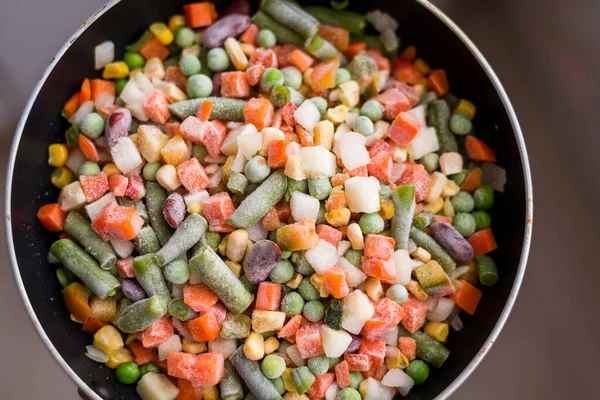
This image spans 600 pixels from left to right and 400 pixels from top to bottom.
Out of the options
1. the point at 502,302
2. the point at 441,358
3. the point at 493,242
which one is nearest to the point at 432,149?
the point at 493,242

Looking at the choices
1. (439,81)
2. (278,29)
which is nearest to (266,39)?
(278,29)

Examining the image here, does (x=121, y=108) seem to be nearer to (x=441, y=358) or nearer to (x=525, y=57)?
(x=441, y=358)

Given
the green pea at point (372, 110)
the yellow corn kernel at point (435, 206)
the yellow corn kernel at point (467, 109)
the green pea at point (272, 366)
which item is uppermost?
the yellow corn kernel at point (467, 109)

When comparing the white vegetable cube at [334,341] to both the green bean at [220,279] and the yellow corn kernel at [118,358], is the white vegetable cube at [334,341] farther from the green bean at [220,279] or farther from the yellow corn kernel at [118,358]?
the yellow corn kernel at [118,358]

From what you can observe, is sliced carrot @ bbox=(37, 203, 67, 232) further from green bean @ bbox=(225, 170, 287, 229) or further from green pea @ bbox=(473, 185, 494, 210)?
green pea @ bbox=(473, 185, 494, 210)

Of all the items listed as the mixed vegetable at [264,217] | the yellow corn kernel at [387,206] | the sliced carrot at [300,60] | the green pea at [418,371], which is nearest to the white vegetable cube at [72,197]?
the mixed vegetable at [264,217]

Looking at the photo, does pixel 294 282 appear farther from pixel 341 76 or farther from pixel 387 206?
pixel 341 76
